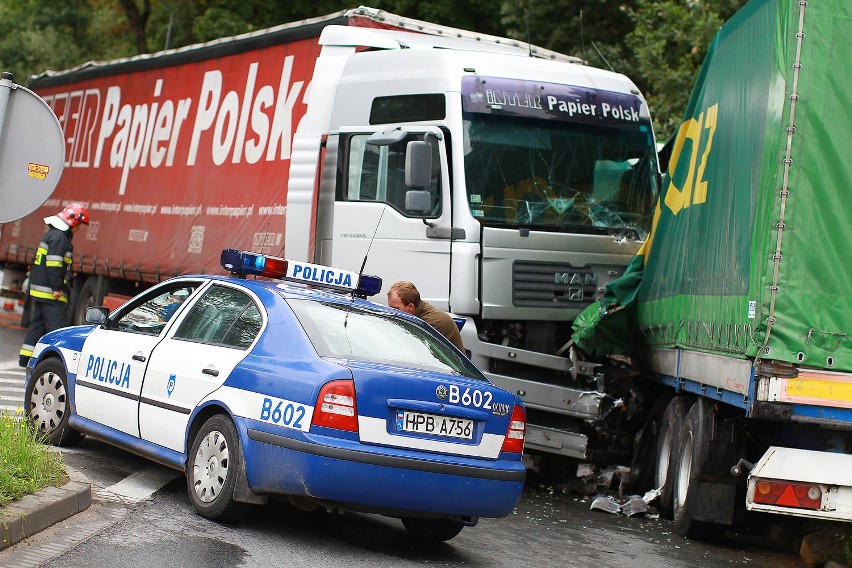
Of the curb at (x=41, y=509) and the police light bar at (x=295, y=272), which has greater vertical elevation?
the police light bar at (x=295, y=272)

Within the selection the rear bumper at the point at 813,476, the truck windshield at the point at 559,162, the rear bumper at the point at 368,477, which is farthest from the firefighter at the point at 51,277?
the rear bumper at the point at 813,476

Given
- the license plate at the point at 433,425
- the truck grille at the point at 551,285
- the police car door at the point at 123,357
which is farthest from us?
the truck grille at the point at 551,285

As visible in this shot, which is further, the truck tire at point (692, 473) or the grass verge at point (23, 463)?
the truck tire at point (692, 473)

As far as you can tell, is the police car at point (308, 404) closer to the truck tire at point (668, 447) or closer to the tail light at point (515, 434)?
the tail light at point (515, 434)

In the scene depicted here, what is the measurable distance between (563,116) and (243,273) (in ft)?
13.5

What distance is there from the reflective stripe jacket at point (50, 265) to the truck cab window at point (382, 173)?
471cm

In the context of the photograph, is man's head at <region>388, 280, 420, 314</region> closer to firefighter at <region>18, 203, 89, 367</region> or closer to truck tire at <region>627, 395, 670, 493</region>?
truck tire at <region>627, 395, 670, 493</region>

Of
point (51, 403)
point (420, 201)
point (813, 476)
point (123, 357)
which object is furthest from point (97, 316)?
point (813, 476)

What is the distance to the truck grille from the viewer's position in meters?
10.9

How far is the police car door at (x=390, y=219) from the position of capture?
10750mm

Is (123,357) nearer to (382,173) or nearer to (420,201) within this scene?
(420,201)

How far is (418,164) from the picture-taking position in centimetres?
1063

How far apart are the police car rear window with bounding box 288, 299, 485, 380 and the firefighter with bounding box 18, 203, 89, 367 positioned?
7887 millimetres

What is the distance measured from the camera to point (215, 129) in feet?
52.0
